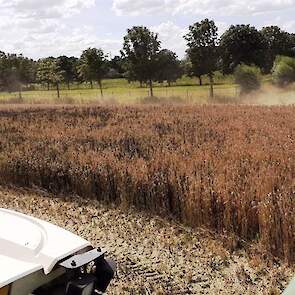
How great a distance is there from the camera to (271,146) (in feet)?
34.3

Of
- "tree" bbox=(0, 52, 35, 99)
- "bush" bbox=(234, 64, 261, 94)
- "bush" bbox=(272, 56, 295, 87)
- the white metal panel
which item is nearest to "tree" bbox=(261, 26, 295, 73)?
"bush" bbox=(272, 56, 295, 87)

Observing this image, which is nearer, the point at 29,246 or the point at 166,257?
the point at 29,246

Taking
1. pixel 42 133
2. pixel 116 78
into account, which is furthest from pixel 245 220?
pixel 116 78

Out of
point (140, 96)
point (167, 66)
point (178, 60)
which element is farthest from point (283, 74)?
point (178, 60)

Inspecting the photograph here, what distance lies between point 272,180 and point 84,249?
4.22 metres

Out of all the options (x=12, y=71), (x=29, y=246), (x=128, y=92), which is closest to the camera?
(x=29, y=246)

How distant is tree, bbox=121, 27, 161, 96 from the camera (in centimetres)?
4509

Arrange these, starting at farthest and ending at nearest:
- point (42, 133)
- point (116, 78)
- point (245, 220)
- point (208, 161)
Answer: point (116, 78) → point (42, 133) → point (208, 161) → point (245, 220)

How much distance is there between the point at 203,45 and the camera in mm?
42781

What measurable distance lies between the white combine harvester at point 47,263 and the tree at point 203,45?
3941cm

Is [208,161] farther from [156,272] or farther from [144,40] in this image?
[144,40]

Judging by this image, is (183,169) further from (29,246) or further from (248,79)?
(248,79)

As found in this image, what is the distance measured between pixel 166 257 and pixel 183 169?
8.15 feet

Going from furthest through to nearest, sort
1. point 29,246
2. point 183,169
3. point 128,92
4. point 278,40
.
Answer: point 278,40 → point 128,92 → point 183,169 → point 29,246
